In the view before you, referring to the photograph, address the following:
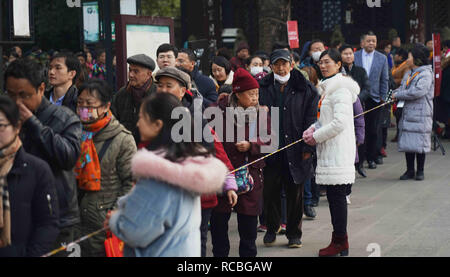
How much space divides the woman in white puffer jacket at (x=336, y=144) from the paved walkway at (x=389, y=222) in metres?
0.39

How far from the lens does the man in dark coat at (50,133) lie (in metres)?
4.65

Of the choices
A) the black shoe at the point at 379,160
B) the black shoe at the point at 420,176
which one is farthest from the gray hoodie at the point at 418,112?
the black shoe at the point at 379,160

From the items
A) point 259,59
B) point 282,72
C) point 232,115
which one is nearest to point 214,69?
point 259,59

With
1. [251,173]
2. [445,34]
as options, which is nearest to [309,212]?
[251,173]

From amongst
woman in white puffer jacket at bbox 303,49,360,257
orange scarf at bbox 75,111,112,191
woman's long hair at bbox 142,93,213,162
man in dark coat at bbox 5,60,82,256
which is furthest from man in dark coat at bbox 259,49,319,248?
woman's long hair at bbox 142,93,213,162

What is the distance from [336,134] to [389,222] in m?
2.09

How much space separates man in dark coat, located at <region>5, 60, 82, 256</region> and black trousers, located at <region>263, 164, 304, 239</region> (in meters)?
3.24

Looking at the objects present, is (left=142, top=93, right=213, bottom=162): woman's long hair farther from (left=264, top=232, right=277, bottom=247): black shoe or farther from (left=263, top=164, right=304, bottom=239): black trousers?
(left=264, top=232, right=277, bottom=247): black shoe

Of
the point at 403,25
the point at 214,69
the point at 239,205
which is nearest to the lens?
the point at 239,205

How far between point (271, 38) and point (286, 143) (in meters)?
12.4

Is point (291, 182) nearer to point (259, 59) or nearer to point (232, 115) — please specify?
point (232, 115)

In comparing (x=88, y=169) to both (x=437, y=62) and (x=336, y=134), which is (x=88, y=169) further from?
(x=437, y=62)

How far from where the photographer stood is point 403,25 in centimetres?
2339

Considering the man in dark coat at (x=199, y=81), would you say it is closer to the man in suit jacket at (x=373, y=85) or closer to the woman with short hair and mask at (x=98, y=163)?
the woman with short hair and mask at (x=98, y=163)
